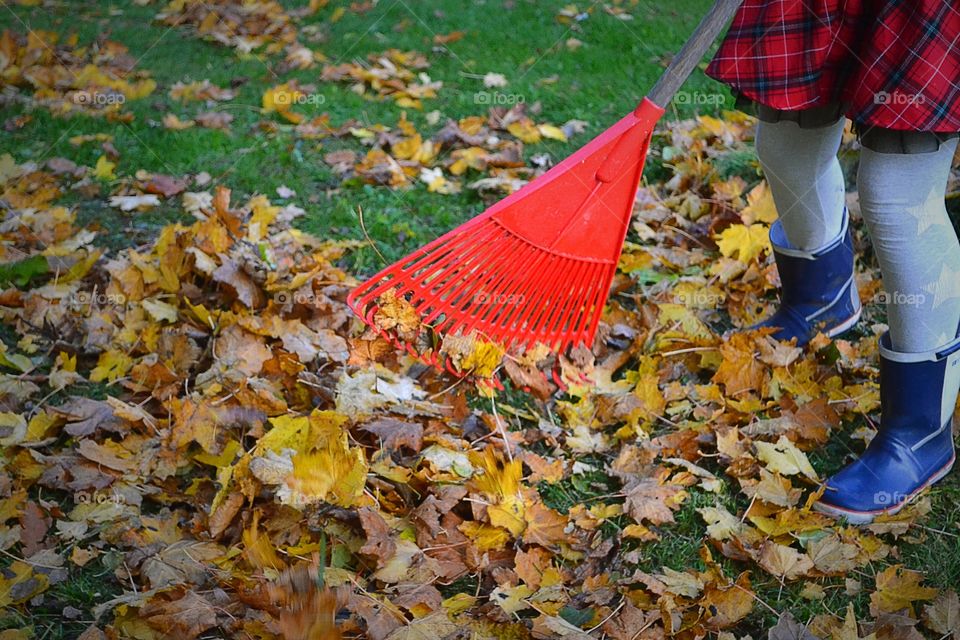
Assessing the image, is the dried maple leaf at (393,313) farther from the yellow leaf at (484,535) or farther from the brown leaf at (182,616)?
the brown leaf at (182,616)

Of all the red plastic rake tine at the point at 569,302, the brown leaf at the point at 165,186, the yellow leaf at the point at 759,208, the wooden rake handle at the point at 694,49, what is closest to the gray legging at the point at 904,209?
the wooden rake handle at the point at 694,49

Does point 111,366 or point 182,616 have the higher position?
point 182,616

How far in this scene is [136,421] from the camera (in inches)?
70.9

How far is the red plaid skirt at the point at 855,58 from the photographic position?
132 centimetres

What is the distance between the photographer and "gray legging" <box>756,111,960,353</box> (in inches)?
55.6

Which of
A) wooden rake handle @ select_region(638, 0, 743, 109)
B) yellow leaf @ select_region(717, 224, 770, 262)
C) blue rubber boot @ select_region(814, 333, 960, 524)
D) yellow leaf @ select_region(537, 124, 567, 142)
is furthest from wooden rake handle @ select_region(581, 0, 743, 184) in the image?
yellow leaf @ select_region(537, 124, 567, 142)

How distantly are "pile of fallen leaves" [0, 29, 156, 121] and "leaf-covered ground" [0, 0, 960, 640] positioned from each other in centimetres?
34

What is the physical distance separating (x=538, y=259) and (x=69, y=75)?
9.25 feet

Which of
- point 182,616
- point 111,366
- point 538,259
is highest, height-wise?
point 538,259

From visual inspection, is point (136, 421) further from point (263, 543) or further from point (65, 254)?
point (65, 254)

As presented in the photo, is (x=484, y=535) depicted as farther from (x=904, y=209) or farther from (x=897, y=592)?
(x=904, y=209)

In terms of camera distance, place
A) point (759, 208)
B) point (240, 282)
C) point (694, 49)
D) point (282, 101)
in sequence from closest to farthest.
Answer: point (694, 49), point (240, 282), point (759, 208), point (282, 101)

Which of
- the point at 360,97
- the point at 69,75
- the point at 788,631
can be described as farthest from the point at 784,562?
the point at 69,75

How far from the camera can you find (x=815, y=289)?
1.97m
